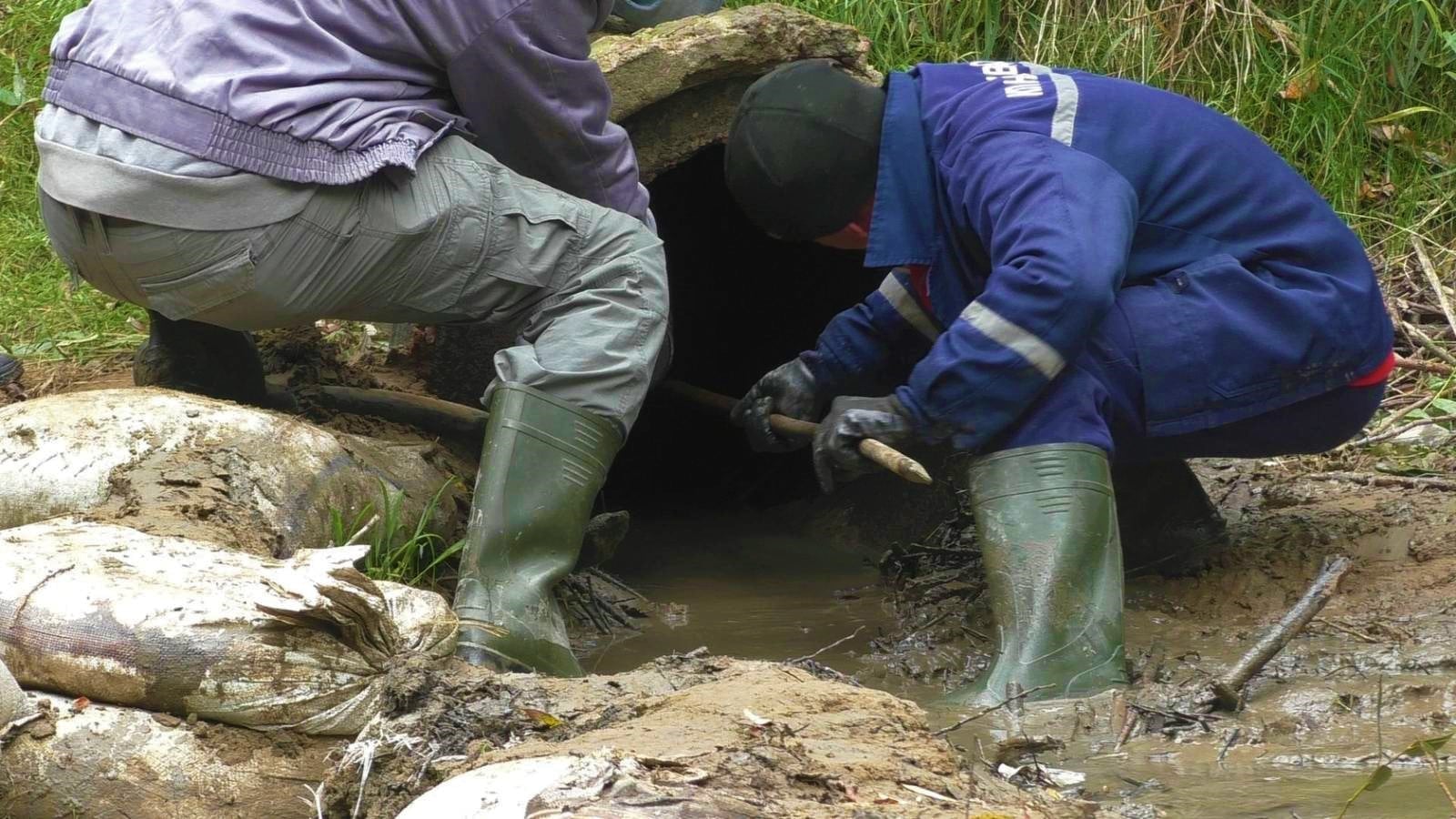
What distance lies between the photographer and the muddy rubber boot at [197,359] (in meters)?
3.33

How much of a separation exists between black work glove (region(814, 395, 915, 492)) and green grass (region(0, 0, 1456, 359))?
8.71 feet

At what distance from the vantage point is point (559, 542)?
2752 millimetres

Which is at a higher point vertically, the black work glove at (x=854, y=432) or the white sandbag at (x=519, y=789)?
the white sandbag at (x=519, y=789)

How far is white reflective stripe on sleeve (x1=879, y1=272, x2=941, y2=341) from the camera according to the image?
3553mm

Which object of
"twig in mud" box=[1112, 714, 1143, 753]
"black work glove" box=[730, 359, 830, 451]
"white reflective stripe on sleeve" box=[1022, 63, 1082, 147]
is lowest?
"black work glove" box=[730, 359, 830, 451]

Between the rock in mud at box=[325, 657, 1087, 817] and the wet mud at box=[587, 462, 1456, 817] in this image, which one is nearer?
the rock in mud at box=[325, 657, 1087, 817]

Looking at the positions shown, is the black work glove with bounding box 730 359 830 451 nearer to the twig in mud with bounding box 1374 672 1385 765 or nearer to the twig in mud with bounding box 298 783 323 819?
the twig in mud with bounding box 1374 672 1385 765

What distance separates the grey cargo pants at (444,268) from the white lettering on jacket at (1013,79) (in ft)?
2.51

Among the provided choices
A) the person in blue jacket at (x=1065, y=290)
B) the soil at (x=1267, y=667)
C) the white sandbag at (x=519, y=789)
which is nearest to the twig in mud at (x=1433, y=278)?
the soil at (x=1267, y=667)

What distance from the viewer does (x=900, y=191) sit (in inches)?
121

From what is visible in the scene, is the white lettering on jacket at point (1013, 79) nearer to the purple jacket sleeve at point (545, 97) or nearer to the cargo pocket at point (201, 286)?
the purple jacket sleeve at point (545, 97)

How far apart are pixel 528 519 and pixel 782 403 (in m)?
1.10

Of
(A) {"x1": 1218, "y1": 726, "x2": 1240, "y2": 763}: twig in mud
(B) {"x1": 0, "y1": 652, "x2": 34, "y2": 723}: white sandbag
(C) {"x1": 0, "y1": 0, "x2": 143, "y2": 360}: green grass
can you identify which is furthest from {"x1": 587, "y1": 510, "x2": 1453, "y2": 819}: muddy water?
(C) {"x1": 0, "y1": 0, "x2": 143, "y2": 360}: green grass

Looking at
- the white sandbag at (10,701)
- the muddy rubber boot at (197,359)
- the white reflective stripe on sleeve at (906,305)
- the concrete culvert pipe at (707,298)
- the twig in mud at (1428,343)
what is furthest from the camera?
the twig in mud at (1428,343)
